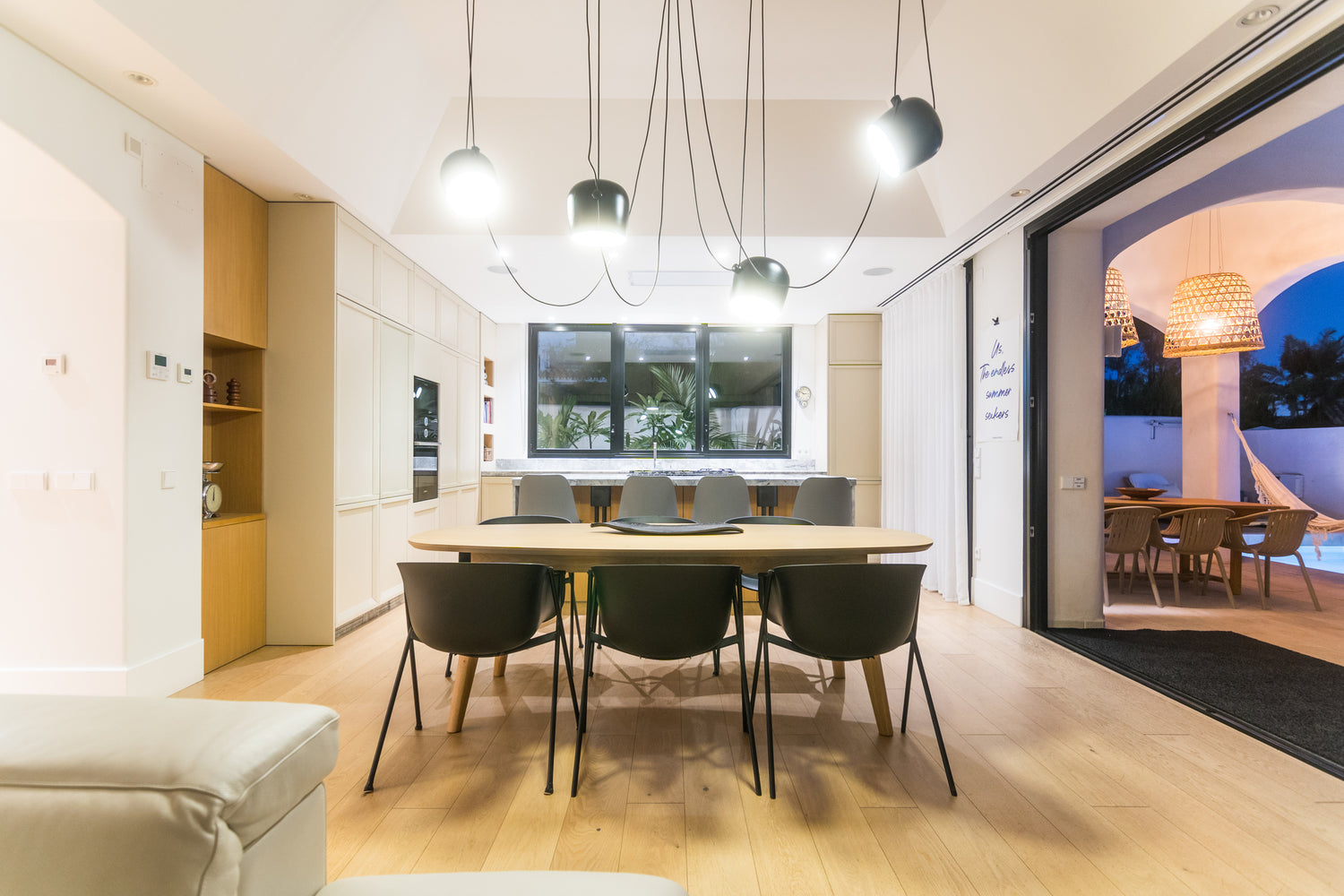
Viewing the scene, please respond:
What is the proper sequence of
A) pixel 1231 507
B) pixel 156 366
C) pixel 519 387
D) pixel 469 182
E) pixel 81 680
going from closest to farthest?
pixel 469 182
pixel 81 680
pixel 156 366
pixel 1231 507
pixel 519 387

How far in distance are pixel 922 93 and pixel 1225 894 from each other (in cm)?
408

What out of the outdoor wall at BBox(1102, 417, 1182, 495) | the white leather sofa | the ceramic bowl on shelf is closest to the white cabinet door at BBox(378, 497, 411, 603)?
the white leather sofa

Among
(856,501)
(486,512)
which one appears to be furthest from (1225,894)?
(486,512)

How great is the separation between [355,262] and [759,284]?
2653mm

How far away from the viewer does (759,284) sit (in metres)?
3.07

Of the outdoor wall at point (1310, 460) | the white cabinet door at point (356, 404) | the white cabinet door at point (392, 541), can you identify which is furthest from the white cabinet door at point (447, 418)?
the outdoor wall at point (1310, 460)

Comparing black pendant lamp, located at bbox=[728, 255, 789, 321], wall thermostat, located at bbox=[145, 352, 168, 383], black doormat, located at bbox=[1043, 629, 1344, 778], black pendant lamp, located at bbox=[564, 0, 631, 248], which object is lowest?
black doormat, located at bbox=[1043, 629, 1344, 778]

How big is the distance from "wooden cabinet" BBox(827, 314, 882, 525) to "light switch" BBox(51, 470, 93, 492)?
5.43 meters

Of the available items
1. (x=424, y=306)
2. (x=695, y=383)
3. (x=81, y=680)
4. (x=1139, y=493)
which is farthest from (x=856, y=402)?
(x=81, y=680)

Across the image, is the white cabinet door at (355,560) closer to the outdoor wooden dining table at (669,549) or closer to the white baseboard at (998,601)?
the outdoor wooden dining table at (669,549)

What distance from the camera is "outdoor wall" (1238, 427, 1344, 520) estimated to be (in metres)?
6.32

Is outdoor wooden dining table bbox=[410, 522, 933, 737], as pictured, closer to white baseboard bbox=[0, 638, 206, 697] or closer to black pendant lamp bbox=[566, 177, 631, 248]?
black pendant lamp bbox=[566, 177, 631, 248]

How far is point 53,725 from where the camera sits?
80 cm

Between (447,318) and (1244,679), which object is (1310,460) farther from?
(447,318)
